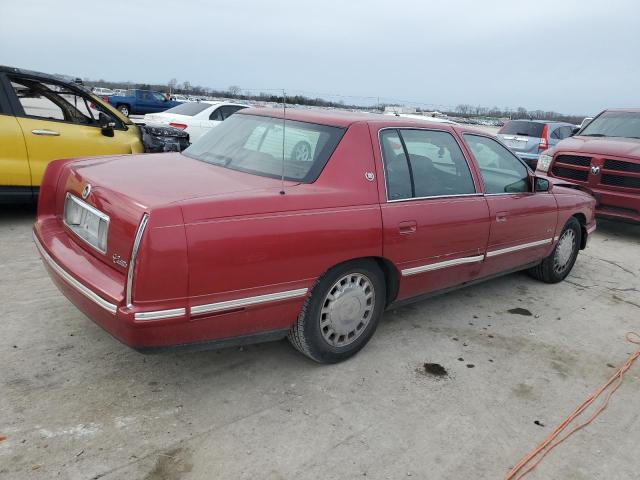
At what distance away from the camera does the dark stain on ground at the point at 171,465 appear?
7.55 ft

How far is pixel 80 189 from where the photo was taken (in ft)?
10.0

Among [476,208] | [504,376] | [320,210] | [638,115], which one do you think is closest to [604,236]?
[638,115]

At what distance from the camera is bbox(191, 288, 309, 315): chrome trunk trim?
8.40ft

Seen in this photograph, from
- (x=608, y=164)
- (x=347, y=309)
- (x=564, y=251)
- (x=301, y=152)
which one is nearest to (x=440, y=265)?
(x=347, y=309)

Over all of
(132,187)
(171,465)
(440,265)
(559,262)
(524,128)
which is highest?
(524,128)

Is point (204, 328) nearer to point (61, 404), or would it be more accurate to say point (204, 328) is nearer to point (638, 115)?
point (61, 404)

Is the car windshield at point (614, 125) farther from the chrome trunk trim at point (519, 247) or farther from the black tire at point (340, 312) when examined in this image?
the black tire at point (340, 312)

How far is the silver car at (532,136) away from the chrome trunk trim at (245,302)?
10131 millimetres

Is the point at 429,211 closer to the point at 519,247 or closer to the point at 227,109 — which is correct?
the point at 519,247

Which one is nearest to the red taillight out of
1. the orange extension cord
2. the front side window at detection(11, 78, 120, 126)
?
the orange extension cord

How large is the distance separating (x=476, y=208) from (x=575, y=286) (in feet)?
7.09

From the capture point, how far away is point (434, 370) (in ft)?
11.1

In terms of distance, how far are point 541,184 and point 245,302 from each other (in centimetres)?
325

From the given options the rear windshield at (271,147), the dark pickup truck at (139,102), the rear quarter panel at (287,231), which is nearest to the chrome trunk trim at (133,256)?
the rear quarter panel at (287,231)
